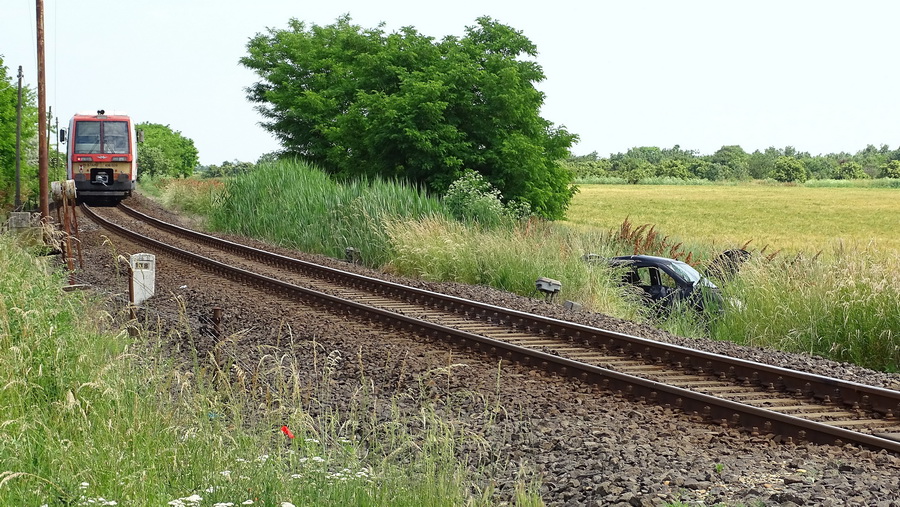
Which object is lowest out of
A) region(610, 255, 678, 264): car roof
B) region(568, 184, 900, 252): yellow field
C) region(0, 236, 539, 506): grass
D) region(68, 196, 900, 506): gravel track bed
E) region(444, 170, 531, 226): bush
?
region(568, 184, 900, 252): yellow field

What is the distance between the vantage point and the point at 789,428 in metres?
7.18

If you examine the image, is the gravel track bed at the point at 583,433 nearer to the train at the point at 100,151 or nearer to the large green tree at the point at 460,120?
the large green tree at the point at 460,120

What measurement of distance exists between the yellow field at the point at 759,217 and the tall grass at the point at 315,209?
13036 millimetres

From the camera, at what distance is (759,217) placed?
60.8 metres

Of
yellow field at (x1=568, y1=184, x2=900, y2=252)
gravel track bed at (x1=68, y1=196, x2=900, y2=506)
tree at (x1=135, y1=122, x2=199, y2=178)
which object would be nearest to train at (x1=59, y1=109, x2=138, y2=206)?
yellow field at (x1=568, y1=184, x2=900, y2=252)

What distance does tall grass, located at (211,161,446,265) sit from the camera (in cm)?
2139

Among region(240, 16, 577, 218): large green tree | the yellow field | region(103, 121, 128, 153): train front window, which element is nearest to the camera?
region(240, 16, 577, 218): large green tree

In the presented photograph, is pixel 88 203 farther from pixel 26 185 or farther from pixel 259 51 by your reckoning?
pixel 259 51

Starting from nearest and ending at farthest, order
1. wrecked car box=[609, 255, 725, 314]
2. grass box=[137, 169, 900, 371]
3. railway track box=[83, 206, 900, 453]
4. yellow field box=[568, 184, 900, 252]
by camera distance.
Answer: railway track box=[83, 206, 900, 453], grass box=[137, 169, 900, 371], wrecked car box=[609, 255, 725, 314], yellow field box=[568, 184, 900, 252]

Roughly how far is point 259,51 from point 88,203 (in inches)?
789

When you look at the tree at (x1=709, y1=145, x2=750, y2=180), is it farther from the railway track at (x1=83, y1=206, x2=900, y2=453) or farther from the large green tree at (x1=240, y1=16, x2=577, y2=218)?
the railway track at (x1=83, y1=206, x2=900, y2=453)

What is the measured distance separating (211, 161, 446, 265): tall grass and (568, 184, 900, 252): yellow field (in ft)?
42.8

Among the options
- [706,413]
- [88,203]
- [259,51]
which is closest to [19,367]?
[706,413]

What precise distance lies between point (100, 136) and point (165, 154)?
343 feet
